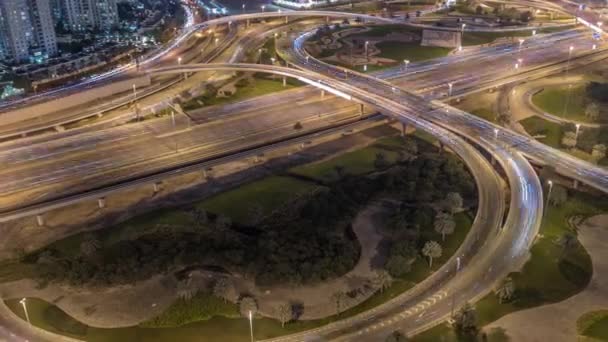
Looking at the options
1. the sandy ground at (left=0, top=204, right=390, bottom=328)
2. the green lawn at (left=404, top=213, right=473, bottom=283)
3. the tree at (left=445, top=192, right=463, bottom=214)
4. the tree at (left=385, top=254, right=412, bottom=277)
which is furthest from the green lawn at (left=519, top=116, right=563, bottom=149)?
the sandy ground at (left=0, top=204, right=390, bottom=328)

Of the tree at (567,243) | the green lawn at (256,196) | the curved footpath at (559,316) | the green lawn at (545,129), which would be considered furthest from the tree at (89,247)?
the green lawn at (545,129)

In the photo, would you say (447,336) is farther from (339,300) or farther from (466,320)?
(339,300)

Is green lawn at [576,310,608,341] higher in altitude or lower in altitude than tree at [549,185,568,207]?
lower

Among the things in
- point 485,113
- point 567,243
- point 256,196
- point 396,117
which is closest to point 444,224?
point 567,243

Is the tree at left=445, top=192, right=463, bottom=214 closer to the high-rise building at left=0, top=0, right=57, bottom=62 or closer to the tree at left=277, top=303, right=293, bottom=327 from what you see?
the tree at left=277, top=303, right=293, bottom=327

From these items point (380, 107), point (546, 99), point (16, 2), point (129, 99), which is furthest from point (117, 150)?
point (546, 99)

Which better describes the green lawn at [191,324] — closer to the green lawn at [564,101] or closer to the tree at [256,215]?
the tree at [256,215]
